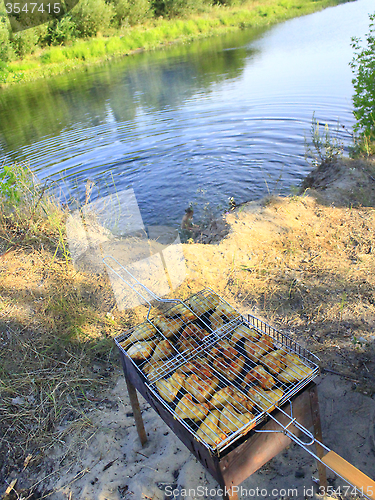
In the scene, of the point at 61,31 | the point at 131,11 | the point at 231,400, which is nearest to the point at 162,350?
the point at 231,400

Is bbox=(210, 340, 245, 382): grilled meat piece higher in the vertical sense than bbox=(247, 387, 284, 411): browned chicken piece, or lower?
lower

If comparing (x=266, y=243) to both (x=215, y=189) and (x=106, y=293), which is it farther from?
(x=215, y=189)

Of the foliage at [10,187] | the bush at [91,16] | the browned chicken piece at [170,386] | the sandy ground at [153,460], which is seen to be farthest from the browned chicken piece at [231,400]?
the bush at [91,16]

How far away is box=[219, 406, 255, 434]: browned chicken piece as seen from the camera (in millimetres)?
1934

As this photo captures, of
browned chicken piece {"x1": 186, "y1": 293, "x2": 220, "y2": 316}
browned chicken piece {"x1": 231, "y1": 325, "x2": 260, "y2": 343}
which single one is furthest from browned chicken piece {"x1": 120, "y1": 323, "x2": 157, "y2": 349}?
browned chicken piece {"x1": 231, "y1": 325, "x2": 260, "y2": 343}

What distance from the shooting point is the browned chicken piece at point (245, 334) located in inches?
101

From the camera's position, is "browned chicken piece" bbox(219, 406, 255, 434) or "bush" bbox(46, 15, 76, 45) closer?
"browned chicken piece" bbox(219, 406, 255, 434)

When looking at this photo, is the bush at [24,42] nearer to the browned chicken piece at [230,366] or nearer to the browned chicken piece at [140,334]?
the browned chicken piece at [140,334]

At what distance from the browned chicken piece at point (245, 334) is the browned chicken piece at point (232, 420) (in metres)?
0.61

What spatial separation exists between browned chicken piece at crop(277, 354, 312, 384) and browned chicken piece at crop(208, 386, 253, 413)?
0.28 m

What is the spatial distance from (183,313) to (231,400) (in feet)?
3.01

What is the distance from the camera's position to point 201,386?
2223 mm

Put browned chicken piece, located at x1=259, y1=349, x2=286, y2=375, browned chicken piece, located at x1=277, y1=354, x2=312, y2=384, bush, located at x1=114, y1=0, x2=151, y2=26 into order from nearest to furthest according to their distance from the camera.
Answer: browned chicken piece, located at x1=277, y1=354, x2=312, y2=384, browned chicken piece, located at x1=259, y1=349, x2=286, y2=375, bush, located at x1=114, y1=0, x2=151, y2=26

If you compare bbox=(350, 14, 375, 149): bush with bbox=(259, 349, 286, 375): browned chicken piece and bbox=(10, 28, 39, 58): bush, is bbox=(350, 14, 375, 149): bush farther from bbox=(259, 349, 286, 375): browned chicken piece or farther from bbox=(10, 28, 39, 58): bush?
bbox=(10, 28, 39, 58): bush
